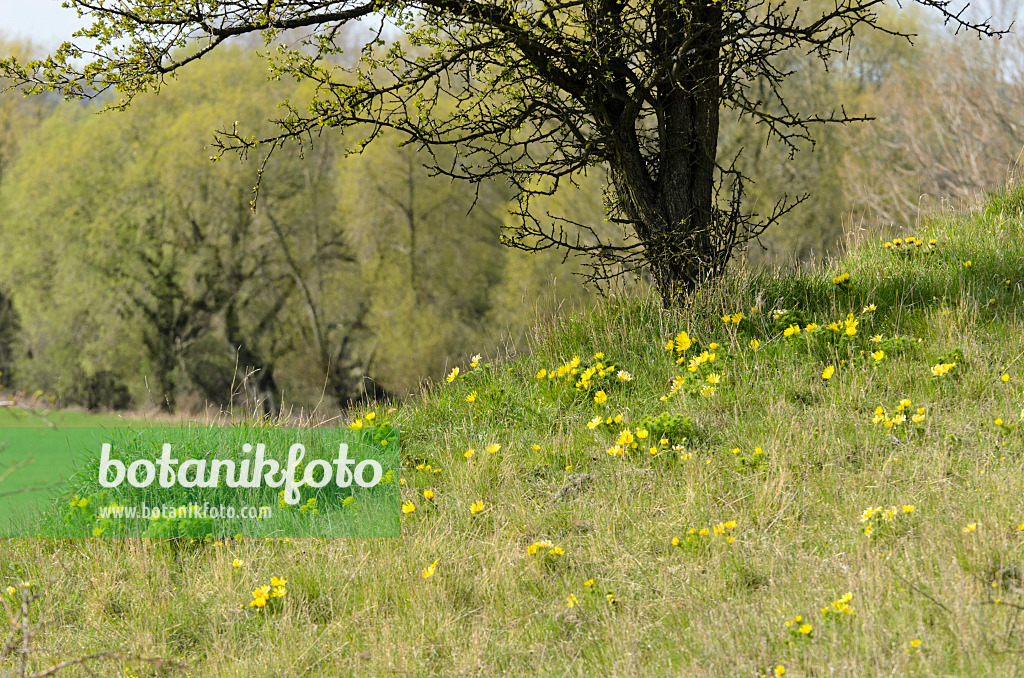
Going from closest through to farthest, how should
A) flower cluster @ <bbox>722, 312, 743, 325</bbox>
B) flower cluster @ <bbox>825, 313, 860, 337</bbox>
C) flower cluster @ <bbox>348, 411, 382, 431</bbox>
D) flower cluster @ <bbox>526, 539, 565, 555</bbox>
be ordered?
flower cluster @ <bbox>526, 539, 565, 555</bbox>
flower cluster @ <bbox>825, 313, 860, 337</bbox>
flower cluster @ <bbox>348, 411, 382, 431</bbox>
flower cluster @ <bbox>722, 312, 743, 325</bbox>

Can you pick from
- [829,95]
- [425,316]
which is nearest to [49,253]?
[425,316]

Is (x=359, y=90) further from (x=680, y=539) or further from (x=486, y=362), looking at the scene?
(x=680, y=539)

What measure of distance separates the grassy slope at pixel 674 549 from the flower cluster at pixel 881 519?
0.09 feet

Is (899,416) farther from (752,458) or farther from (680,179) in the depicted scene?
(680,179)

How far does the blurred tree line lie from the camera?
24953mm

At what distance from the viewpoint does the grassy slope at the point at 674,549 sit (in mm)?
2795

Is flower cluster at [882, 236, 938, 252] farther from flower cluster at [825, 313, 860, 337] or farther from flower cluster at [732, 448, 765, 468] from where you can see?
flower cluster at [732, 448, 765, 468]

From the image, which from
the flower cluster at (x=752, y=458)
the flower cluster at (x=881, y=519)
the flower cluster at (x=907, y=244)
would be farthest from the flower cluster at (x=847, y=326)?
the flower cluster at (x=881, y=519)

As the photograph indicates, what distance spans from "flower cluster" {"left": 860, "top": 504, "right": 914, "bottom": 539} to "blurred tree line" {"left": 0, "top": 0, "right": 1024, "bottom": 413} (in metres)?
20.5

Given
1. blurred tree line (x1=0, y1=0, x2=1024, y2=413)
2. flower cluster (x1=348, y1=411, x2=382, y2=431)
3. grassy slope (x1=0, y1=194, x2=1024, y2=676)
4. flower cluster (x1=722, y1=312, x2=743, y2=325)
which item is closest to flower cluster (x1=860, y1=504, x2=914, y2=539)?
grassy slope (x1=0, y1=194, x2=1024, y2=676)

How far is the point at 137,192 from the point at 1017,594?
28.4 m

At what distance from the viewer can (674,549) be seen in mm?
3447

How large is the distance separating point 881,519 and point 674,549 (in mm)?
837

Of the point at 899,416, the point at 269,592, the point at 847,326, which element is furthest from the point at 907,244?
the point at 269,592
